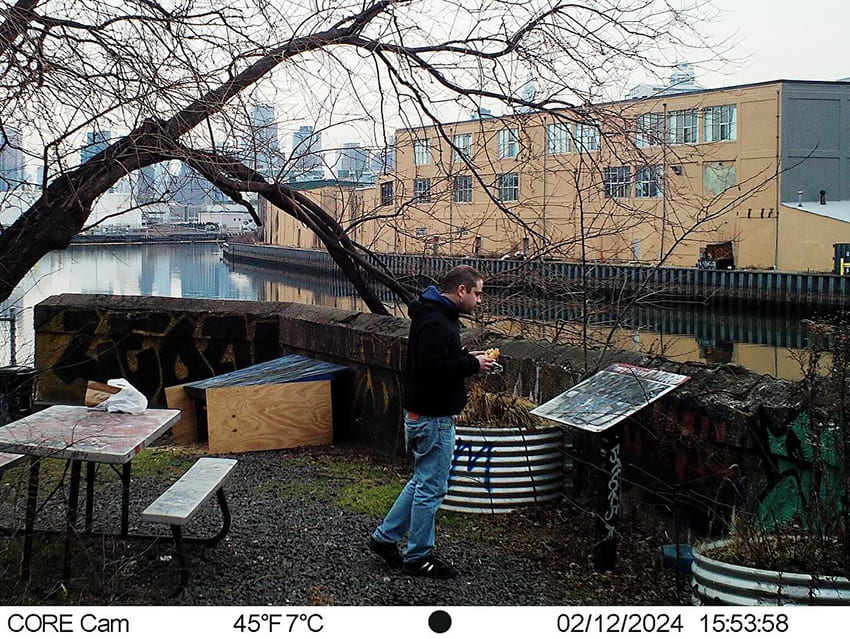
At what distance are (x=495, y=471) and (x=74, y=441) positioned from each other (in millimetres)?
2751

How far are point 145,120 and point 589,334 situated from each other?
14.2 ft

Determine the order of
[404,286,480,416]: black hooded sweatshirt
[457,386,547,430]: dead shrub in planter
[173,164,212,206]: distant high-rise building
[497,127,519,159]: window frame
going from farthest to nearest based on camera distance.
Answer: [497,127,519,159]: window frame
[173,164,212,206]: distant high-rise building
[457,386,547,430]: dead shrub in planter
[404,286,480,416]: black hooded sweatshirt

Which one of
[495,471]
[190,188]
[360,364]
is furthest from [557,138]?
[495,471]

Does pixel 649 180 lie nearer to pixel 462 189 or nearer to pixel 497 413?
pixel 462 189

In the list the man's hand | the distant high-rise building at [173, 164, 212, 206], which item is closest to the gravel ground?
the man's hand

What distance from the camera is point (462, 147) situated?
894cm

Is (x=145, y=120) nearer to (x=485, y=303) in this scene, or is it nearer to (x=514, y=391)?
(x=514, y=391)

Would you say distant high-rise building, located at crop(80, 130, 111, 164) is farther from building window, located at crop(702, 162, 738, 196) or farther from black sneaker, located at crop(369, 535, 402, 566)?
building window, located at crop(702, 162, 738, 196)

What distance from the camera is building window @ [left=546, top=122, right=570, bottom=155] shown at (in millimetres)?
8414

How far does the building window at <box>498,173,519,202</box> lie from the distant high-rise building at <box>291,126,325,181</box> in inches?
74.7

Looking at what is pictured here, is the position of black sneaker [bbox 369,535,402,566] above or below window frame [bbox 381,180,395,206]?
below

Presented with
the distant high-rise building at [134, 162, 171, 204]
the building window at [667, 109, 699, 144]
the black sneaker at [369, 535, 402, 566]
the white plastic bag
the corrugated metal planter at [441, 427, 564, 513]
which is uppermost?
the building window at [667, 109, 699, 144]

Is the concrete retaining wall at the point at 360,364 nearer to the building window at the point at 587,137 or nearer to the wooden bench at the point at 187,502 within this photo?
the building window at the point at 587,137
